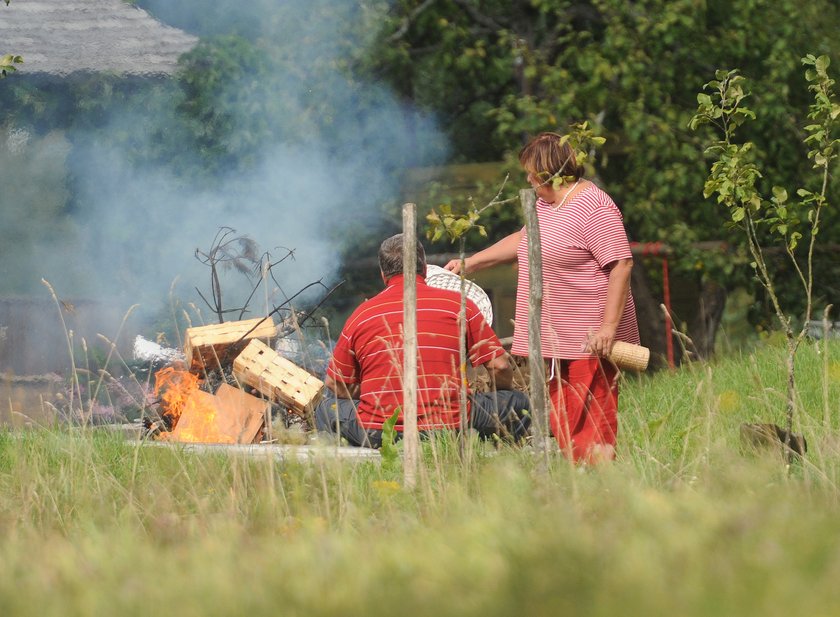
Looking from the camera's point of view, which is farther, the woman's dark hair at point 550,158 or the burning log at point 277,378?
the burning log at point 277,378

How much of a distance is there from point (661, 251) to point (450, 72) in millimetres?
2515

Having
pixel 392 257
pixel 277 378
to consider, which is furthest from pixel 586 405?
pixel 277 378

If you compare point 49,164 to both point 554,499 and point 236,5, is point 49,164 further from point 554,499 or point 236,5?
point 554,499

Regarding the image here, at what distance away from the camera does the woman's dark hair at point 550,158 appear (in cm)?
539

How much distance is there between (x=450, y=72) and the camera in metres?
11.4

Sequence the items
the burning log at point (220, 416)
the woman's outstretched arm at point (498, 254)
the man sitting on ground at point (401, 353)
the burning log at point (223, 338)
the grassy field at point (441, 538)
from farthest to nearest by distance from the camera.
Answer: the burning log at point (223, 338) < the burning log at point (220, 416) < the woman's outstretched arm at point (498, 254) < the man sitting on ground at point (401, 353) < the grassy field at point (441, 538)

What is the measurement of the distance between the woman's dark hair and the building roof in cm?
583

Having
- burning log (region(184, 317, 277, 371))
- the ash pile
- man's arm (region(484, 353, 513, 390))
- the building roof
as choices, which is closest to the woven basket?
man's arm (region(484, 353, 513, 390))

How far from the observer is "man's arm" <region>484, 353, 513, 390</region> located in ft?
20.1

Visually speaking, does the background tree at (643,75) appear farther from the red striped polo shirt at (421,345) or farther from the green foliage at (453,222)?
the green foliage at (453,222)

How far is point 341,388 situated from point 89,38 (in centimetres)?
575

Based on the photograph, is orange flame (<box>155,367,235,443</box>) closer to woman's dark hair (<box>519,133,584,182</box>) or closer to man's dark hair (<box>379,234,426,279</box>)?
man's dark hair (<box>379,234,426,279</box>)

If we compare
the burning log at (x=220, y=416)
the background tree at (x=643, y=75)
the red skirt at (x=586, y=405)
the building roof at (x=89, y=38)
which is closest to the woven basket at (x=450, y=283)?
the burning log at (x=220, y=416)

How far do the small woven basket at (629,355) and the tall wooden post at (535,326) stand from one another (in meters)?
0.51
